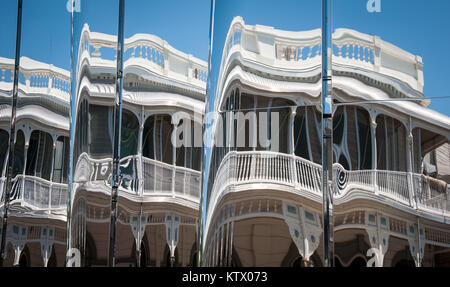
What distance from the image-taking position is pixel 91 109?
3.44 metres

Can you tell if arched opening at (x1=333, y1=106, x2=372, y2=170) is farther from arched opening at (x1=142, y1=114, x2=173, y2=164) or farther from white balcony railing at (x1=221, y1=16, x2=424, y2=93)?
arched opening at (x1=142, y1=114, x2=173, y2=164)

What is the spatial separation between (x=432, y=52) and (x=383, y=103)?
31cm

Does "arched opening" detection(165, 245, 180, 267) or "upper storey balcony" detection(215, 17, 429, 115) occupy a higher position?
"upper storey balcony" detection(215, 17, 429, 115)

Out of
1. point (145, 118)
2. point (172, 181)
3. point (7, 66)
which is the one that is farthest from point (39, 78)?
point (172, 181)

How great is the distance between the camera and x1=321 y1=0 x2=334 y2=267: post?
271 centimetres

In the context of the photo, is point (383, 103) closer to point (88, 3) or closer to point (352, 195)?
point (352, 195)

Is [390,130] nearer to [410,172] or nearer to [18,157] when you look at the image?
[410,172]

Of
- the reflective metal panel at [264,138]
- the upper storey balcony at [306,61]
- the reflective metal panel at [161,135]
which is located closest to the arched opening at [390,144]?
the upper storey balcony at [306,61]

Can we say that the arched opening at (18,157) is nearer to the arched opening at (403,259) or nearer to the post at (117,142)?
the post at (117,142)

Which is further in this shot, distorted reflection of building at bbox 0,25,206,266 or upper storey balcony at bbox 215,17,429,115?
distorted reflection of building at bbox 0,25,206,266

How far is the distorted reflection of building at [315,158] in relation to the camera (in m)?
2.65

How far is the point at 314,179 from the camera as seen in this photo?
2789 mm

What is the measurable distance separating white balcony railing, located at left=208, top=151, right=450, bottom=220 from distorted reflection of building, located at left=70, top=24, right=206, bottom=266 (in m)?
0.32

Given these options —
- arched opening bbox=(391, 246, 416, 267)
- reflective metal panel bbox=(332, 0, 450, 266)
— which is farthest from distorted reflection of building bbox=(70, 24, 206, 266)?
arched opening bbox=(391, 246, 416, 267)
